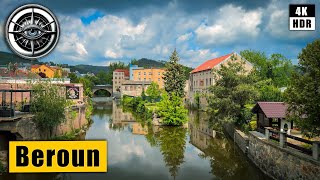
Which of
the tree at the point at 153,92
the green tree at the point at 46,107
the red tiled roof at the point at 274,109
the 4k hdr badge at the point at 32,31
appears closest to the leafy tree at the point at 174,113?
the red tiled roof at the point at 274,109

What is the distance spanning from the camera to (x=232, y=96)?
28453mm

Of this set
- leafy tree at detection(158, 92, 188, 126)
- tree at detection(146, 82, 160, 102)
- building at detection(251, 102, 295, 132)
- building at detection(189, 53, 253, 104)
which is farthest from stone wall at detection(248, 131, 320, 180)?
tree at detection(146, 82, 160, 102)

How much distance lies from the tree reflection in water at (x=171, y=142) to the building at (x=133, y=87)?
5326 cm

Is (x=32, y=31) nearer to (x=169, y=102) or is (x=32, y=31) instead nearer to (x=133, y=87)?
(x=169, y=102)

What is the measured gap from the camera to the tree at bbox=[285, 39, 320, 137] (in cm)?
1345

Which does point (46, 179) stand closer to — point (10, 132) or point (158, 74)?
point (10, 132)

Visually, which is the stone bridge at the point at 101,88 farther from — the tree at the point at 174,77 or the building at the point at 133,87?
the tree at the point at 174,77

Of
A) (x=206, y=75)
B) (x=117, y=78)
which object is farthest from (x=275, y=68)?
(x=117, y=78)

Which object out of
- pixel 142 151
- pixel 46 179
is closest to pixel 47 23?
pixel 46 179

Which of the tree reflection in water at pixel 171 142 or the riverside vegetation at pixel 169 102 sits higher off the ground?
the riverside vegetation at pixel 169 102

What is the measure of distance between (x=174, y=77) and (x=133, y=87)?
3463 cm

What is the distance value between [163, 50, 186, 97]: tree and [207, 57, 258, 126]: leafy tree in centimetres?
2765

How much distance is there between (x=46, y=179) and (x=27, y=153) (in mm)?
8199

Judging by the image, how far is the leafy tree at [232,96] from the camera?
27.9m
